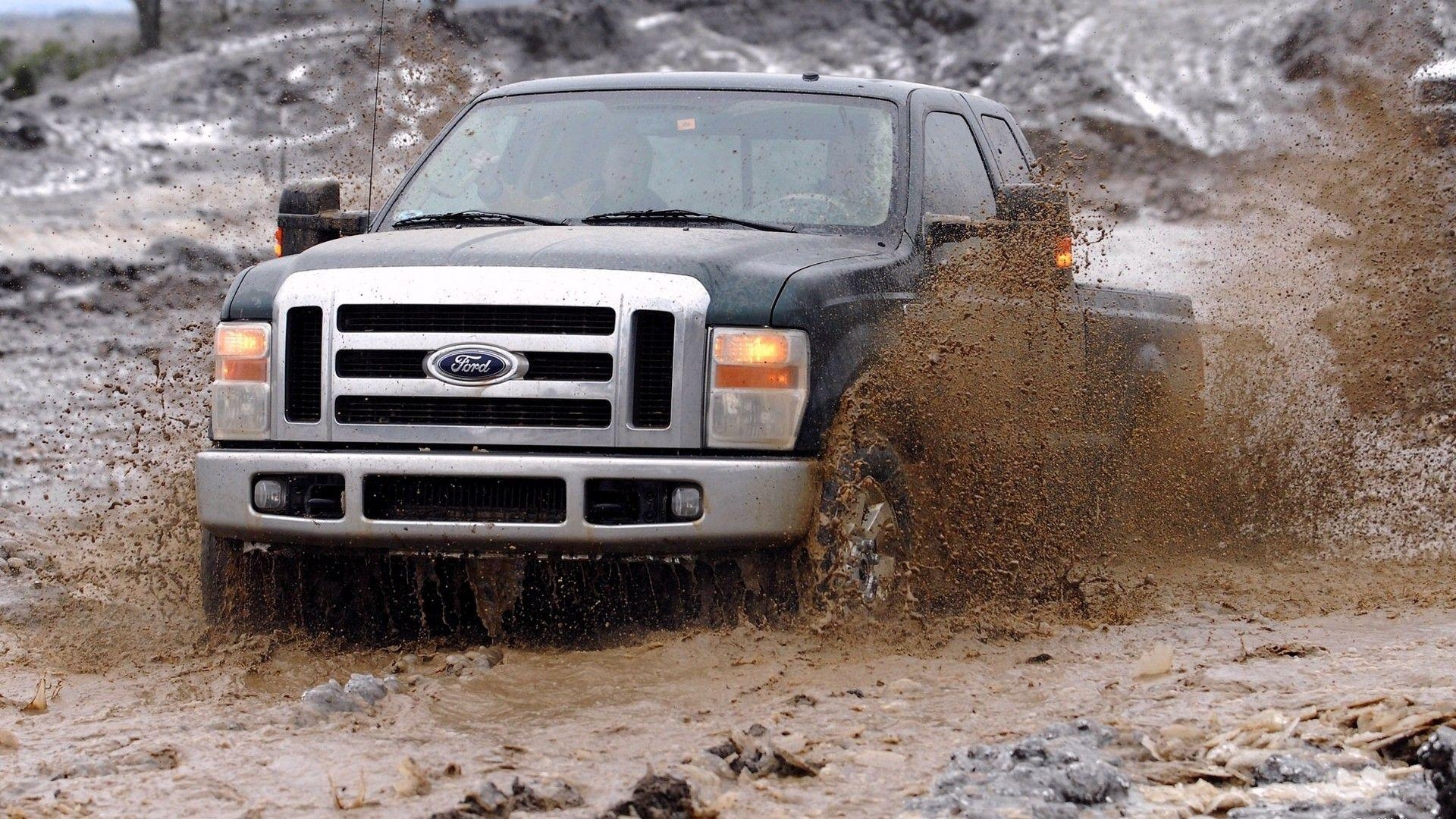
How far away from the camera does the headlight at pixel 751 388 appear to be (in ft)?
17.7

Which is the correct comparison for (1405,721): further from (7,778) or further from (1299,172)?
(1299,172)

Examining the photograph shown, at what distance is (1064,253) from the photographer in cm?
680

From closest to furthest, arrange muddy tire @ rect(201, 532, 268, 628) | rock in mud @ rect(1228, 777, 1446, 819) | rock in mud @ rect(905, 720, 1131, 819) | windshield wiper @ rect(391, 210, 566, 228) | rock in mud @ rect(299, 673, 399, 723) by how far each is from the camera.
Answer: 1. rock in mud @ rect(1228, 777, 1446, 819)
2. rock in mud @ rect(905, 720, 1131, 819)
3. rock in mud @ rect(299, 673, 399, 723)
4. muddy tire @ rect(201, 532, 268, 628)
5. windshield wiper @ rect(391, 210, 566, 228)

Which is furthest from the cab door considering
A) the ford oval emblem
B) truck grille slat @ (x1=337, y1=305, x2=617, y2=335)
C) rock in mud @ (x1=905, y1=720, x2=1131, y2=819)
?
rock in mud @ (x1=905, y1=720, x2=1131, y2=819)

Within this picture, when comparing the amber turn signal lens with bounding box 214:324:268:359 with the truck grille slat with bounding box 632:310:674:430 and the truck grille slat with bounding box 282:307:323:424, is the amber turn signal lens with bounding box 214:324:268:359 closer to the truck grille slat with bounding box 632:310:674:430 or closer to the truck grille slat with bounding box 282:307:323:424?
the truck grille slat with bounding box 282:307:323:424

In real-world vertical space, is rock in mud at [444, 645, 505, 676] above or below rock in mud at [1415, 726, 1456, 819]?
below

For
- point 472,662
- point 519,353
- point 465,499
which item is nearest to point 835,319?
point 519,353

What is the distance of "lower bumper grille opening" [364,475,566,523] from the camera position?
214 inches

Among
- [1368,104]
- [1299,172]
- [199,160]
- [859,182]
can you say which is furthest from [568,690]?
[199,160]

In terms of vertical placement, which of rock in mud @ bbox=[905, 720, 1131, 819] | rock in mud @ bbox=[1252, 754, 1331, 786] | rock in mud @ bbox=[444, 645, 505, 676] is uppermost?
rock in mud @ bbox=[1252, 754, 1331, 786]

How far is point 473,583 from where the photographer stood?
18.9 feet

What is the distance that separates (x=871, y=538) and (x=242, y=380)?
1.86m

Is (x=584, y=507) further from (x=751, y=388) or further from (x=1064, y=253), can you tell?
(x=1064, y=253)

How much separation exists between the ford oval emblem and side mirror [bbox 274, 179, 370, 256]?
1.39 m
